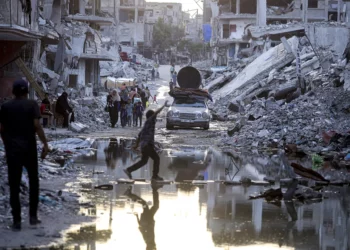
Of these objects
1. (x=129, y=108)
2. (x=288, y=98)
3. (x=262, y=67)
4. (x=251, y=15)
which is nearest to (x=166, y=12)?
(x=251, y=15)

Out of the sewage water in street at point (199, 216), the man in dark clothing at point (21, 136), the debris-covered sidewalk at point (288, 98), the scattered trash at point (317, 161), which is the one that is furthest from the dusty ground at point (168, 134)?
the man in dark clothing at point (21, 136)

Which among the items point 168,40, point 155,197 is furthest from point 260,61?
point 168,40

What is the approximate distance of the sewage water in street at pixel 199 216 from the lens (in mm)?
8820

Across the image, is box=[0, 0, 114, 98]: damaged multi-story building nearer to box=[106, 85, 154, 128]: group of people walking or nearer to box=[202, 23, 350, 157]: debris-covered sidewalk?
box=[106, 85, 154, 128]: group of people walking

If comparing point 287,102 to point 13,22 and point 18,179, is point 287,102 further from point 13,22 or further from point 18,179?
point 18,179

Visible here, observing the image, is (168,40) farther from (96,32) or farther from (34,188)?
(34,188)

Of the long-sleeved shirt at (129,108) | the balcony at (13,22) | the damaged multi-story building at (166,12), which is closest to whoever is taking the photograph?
the balcony at (13,22)

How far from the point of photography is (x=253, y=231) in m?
9.60

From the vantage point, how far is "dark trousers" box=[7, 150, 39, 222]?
9.02 m

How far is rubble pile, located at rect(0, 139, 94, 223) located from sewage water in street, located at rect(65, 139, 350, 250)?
1.28 feet

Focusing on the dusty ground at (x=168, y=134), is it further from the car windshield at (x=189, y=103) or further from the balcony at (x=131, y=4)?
the balcony at (x=131, y=4)

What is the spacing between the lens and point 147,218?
34.3 feet

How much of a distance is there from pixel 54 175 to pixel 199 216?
5.00 meters

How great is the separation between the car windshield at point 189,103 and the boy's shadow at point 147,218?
20348 mm
